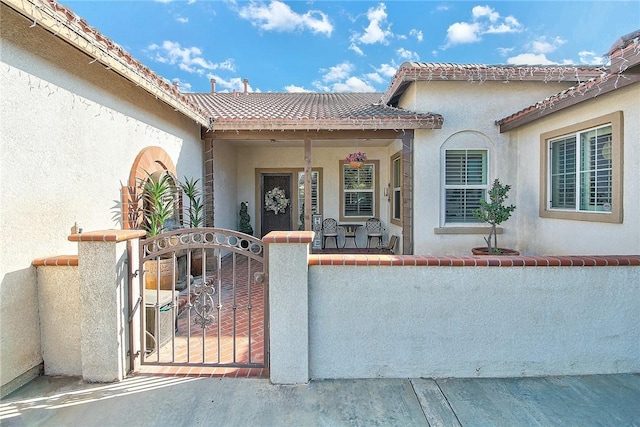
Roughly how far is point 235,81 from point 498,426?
1567cm

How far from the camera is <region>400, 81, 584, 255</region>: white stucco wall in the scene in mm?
7430

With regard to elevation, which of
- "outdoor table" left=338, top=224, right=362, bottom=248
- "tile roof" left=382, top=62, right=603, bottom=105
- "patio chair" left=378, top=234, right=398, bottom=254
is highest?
"tile roof" left=382, top=62, right=603, bottom=105

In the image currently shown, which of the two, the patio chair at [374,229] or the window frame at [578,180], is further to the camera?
the patio chair at [374,229]

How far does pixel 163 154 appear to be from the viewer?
19.9ft

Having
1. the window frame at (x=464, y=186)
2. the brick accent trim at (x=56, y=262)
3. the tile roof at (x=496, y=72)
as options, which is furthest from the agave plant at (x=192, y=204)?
the window frame at (x=464, y=186)

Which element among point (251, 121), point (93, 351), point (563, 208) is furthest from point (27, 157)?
point (563, 208)

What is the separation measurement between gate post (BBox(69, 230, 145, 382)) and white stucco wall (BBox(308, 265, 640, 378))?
1990mm

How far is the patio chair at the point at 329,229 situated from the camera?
35.5 ft

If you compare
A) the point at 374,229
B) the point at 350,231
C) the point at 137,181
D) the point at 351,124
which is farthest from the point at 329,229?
the point at 137,181

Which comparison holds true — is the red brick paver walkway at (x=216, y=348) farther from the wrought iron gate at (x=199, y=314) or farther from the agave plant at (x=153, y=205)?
the agave plant at (x=153, y=205)

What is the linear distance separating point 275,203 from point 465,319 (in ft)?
29.6

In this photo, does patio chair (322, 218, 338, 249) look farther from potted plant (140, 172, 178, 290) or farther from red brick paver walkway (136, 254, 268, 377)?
potted plant (140, 172, 178, 290)

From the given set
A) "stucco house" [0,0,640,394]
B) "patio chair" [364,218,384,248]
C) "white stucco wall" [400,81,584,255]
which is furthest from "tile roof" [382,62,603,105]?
"patio chair" [364,218,384,248]

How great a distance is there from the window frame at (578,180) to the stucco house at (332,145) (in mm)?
21
